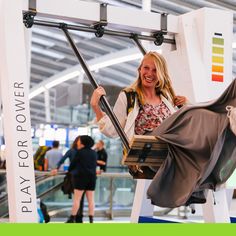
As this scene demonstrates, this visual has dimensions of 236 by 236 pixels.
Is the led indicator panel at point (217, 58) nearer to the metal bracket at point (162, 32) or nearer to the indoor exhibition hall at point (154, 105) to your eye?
the indoor exhibition hall at point (154, 105)

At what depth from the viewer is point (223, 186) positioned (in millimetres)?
3367

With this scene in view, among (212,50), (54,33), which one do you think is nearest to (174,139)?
(212,50)

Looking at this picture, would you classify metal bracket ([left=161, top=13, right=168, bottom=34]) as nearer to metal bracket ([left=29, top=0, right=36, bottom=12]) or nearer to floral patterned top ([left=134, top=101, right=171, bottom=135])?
floral patterned top ([left=134, top=101, right=171, bottom=135])

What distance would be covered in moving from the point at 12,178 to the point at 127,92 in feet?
3.06

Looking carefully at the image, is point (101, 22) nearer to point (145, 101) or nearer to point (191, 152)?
point (145, 101)

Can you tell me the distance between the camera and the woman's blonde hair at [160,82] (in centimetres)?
383

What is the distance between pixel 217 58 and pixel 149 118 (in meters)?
1.06

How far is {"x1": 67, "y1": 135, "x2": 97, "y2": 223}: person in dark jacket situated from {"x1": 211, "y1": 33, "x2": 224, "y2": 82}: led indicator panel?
414 centimetres

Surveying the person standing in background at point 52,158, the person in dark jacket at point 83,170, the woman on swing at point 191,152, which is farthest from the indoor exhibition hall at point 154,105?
the person standing in background at point 52,158

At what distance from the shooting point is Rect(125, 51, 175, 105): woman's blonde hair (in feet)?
12.6

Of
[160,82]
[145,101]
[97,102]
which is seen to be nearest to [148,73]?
[160,82]

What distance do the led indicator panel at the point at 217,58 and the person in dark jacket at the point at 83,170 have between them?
4136mm

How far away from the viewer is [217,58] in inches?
186

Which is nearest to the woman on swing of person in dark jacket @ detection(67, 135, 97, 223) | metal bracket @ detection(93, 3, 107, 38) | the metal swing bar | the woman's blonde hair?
the metal swing bar
